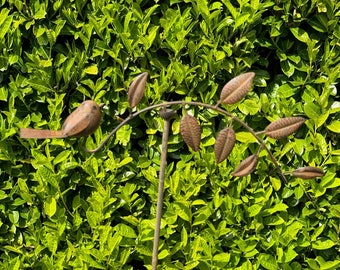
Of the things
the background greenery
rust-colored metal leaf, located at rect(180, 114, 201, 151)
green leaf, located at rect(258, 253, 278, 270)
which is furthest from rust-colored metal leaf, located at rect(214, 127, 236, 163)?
green leaf, located at rect(258, 253, 278, 270)

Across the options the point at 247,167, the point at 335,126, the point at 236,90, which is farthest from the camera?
the point at 335,126

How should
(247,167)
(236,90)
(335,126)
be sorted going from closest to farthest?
(236,90) < (247,167) < (335,126)

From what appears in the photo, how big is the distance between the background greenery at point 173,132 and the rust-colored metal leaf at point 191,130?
893 millimetres

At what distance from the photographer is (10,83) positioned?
2484mm

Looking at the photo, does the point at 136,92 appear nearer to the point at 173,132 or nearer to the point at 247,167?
the point at 247,167

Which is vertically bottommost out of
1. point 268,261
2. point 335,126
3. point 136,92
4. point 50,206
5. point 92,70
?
point 268,261

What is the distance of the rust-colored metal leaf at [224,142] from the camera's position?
1563 millimetres

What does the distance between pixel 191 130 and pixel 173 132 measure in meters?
0.91

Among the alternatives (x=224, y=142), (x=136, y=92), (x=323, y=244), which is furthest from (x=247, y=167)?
(x=323, y=244)

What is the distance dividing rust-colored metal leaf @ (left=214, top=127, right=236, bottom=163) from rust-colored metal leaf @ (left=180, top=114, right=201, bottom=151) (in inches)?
2.4

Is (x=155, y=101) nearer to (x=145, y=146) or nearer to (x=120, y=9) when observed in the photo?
(x=145, y=146)

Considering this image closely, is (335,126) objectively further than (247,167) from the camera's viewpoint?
Yes

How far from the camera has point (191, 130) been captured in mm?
1550

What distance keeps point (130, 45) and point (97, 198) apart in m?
0.69
